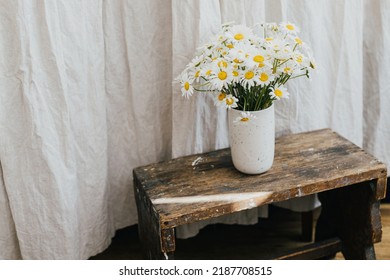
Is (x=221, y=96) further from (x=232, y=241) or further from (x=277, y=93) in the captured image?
(x=232, y=241)

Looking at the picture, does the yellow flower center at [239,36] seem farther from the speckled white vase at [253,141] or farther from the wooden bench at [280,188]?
the wooden bench at [280,188]

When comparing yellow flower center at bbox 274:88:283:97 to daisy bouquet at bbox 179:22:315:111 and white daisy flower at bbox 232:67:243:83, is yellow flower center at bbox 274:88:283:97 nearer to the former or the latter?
daisy bouquet at bbox 179:22:315:111

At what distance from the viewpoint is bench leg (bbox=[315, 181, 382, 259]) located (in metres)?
1.59

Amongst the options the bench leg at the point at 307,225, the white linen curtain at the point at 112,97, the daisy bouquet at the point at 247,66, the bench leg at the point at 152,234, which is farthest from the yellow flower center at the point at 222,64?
the bench leg at the point at 307,225

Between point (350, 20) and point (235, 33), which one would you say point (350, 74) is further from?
point (235, 33)

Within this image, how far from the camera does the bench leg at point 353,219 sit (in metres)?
1.59

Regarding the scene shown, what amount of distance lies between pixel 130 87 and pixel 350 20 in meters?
0.76

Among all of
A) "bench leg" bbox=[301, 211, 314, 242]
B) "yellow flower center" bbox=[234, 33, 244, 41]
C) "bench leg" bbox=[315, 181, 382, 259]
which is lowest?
"bench leg" bbox=[301, 211, 314, 242]

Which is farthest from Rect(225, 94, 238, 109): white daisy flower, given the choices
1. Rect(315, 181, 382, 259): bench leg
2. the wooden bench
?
Rect(315, 181, 382, 259): bench leg

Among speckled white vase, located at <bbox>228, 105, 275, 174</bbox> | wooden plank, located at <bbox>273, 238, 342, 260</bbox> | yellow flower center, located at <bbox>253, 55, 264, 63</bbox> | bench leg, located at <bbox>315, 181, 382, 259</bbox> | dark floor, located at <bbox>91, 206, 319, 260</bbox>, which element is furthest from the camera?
dark floor, located at <bbox>91, 206, 319, 260</bbox>

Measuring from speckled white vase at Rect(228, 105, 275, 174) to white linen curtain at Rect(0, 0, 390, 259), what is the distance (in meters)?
0.23

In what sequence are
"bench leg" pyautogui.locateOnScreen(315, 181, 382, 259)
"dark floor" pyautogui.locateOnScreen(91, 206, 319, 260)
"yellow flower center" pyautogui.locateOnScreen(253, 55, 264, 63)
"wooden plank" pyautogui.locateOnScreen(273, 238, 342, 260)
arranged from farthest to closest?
"dark floor" pyautogui.locateOnScreen(91, 206, 319, 260), "wooden plank" pyautogui.locateOnScreen(273, 238, 342, 260), "bench leg" pyautogui.locateOnScreen(315, 181, 382, 259), "yellow flower center" pyautogui.locateOnScreen(253, 55, 264, 63)
